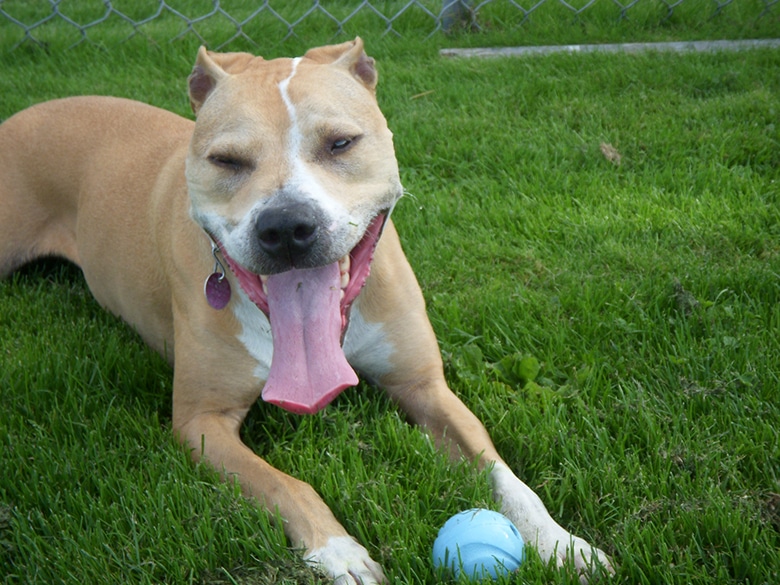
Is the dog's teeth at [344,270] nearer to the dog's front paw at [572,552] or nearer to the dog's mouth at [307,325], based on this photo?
the dog's mouth at [307,325]

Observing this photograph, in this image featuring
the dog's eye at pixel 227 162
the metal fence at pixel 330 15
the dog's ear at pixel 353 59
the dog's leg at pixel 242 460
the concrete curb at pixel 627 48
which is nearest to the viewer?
the dog's leg at pixel 242 460

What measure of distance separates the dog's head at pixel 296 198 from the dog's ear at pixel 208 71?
28 millimetres

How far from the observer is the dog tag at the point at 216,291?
9.76 ft

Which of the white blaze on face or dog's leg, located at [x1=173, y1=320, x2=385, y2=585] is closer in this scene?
dog's leg, located at [x1=173, y1=320, x2=385, y2=585]

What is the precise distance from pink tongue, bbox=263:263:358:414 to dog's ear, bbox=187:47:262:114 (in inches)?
30.1

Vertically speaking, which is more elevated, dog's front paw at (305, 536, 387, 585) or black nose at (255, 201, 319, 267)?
black nose at (255, 201, 319, 267)

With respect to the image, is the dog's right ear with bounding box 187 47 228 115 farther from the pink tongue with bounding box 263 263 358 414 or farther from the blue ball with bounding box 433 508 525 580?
the blue ball with bounding box 433 508 525 580

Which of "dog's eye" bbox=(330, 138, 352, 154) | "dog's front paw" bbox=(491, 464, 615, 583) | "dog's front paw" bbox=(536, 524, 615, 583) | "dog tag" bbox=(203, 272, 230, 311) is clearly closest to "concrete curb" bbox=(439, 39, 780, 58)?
"dog's eye" bbox=(330, 138, 352, 154)

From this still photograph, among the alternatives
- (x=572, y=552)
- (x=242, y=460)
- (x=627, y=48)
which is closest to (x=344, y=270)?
(x=242, y=460)

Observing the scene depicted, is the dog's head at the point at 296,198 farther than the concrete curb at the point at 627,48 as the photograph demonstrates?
No

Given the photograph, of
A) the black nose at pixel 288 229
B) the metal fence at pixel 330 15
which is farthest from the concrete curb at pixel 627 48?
the black nose at pixel 288 229

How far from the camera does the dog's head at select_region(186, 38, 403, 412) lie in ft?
8.50

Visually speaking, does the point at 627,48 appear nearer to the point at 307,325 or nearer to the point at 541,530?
the point at 307,325

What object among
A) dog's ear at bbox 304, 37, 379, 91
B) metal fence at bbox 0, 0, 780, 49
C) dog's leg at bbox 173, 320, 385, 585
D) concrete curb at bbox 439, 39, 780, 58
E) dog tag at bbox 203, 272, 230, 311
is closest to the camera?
dog's leg at bbox 173, 320, 385, 585
